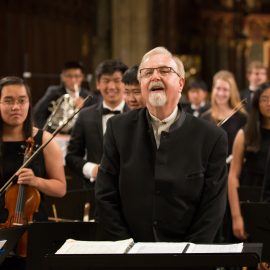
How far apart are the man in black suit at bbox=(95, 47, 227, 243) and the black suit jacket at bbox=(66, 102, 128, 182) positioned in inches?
69.1

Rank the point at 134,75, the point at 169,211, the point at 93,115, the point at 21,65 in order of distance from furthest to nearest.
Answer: the point at 21,65, the point at 93,115, the point at 134,75, the point at 169,211

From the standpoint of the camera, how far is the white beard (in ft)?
11.5

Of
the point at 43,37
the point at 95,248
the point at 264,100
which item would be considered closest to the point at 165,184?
the point at 95,248

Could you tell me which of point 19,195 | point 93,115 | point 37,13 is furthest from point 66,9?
point 19,195

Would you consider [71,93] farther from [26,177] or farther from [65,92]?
[26,177]

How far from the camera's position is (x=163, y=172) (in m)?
3.54

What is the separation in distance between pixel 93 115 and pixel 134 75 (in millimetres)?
695

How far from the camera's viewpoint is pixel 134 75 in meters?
4.93

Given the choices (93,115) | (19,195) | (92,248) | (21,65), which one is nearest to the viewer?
(92,248)

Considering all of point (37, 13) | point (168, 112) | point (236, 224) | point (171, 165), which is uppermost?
point (37, 13)

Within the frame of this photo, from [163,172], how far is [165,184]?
0.18 feet

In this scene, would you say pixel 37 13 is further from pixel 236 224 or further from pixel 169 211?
pixel 169 211

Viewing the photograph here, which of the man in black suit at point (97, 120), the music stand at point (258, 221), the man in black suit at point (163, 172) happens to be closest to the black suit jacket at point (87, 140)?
the man in black suit at point (97, 120)

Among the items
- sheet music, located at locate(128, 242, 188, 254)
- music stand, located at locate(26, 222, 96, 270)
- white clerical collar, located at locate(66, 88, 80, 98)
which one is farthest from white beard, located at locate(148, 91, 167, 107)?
white clerical collar, located at locate(66, 88, 80, 98)
